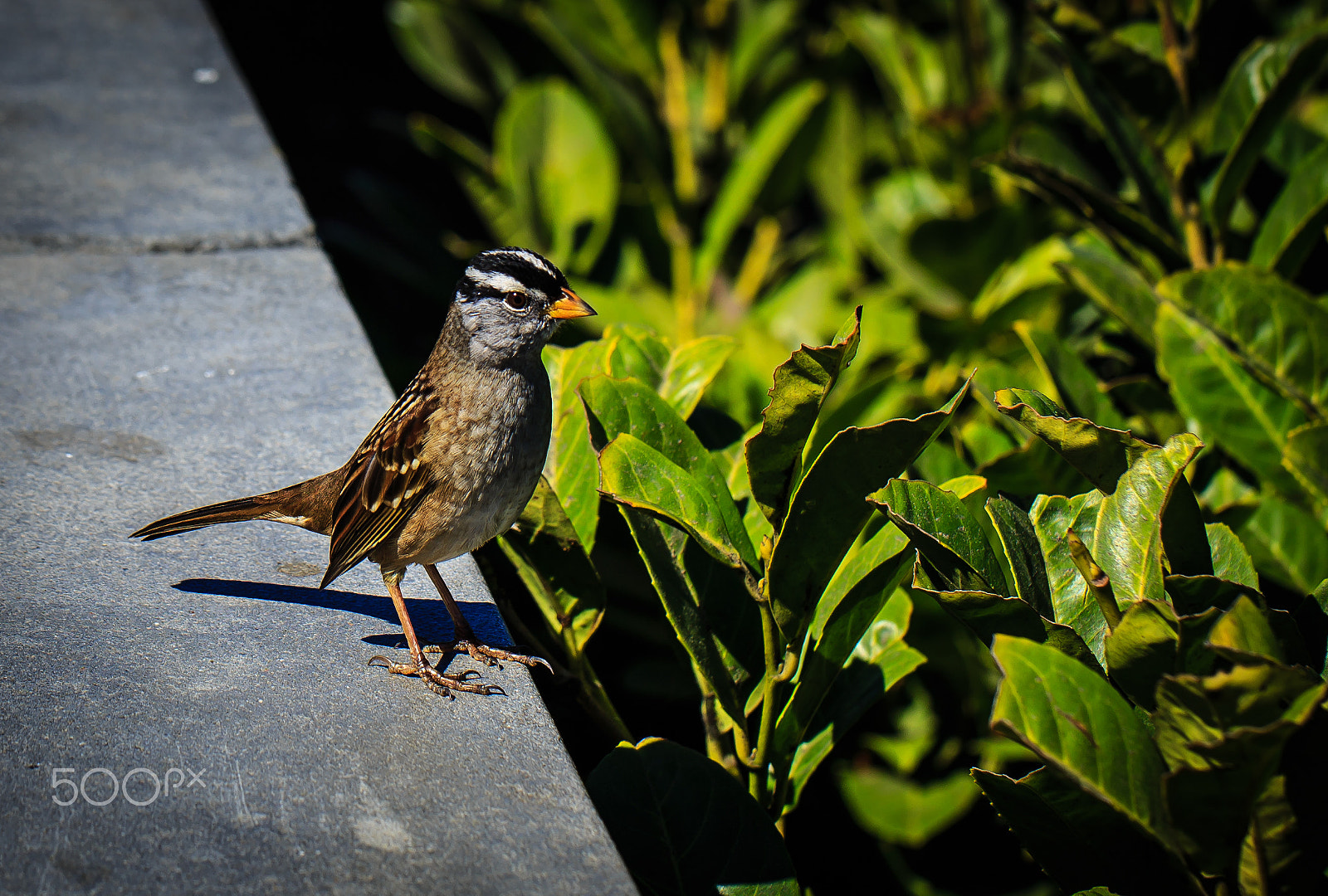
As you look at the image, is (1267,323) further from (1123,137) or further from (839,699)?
(839,699)

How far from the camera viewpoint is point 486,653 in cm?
206

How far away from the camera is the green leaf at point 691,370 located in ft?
7.20

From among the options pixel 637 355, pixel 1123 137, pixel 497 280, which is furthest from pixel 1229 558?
pixel 497 280

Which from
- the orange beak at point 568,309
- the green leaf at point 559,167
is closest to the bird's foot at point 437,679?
the orange beak at point 568,309

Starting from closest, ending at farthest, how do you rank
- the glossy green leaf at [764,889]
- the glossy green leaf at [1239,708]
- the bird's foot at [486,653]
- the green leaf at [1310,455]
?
1. the glossy green leaf at [1239,708]
2. the glossy green leaf at [764,889]
3. the bird's foot at [486,653]
4. the green leaf at [1310,455]

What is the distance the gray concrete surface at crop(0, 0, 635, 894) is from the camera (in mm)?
1463

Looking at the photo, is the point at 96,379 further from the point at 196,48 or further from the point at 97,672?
the point at 196,48

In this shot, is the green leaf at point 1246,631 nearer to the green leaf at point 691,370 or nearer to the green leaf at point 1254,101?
the green leaf at point 691,370

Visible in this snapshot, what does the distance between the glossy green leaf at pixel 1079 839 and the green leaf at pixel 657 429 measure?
55cm

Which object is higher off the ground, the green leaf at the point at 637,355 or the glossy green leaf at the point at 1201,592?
the glossy green leaf at the point at 1201,592

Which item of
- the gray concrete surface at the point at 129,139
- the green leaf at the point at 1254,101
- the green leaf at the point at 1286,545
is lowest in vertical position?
the gray concrete surface at the point at 129,139

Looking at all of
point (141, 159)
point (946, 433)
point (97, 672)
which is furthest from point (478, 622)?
point (141, 159)

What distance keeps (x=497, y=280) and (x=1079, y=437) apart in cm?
142

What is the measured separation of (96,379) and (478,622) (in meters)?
1.20
